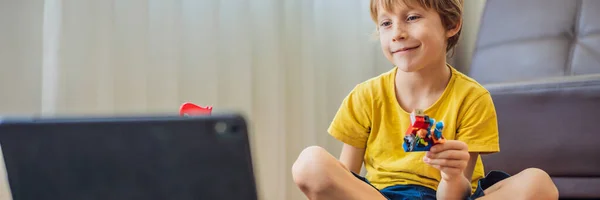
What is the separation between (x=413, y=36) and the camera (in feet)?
3.05

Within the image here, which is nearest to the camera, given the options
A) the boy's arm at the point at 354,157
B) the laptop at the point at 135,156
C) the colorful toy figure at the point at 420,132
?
the laptop at the point at 135,156

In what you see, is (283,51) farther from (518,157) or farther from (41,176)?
(41,176)

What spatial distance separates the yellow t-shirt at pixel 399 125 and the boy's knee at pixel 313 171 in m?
0.19

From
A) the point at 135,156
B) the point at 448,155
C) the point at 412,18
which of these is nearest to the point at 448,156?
the point at 448,155

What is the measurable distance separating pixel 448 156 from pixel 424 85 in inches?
10.0

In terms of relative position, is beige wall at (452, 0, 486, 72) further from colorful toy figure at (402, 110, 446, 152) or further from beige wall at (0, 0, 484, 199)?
colorful toy figure at (402, 110, 446, 152)

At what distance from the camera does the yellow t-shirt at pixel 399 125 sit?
3.10ft

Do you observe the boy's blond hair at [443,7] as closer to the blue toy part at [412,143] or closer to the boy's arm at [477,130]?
the boy's arm at [477,130]

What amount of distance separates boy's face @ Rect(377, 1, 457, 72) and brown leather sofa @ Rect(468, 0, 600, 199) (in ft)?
1.26

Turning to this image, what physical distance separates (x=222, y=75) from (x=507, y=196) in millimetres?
793

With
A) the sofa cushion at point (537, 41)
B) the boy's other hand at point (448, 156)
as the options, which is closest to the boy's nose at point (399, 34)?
the boy's other hand at point (448, 156)

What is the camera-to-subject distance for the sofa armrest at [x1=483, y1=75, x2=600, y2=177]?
1140 mm

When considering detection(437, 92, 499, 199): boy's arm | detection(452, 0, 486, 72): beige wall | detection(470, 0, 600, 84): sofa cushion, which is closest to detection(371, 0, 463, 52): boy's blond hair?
detection(437, 92, 499, 199): boy's arm

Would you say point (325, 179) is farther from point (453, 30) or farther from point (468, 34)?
point (468, 34)
